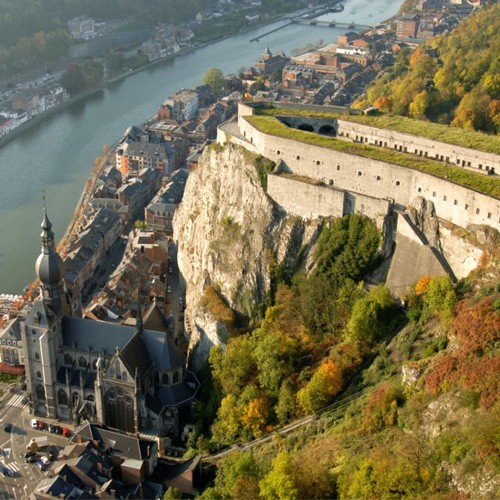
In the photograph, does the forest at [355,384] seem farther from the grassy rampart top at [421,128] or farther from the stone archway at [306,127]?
the stone archway at [306,127]

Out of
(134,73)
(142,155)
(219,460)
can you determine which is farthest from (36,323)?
(134,73)

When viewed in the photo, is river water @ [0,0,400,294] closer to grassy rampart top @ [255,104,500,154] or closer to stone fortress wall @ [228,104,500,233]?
stone fortress wall @ [228,104,500,233]

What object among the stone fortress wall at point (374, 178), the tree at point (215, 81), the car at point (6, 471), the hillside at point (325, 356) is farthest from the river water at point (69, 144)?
the stone fortress wall at point (374, 178)

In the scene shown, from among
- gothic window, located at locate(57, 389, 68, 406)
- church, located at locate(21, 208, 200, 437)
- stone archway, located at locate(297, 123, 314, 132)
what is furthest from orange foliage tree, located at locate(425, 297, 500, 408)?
stone archway, located at locate(297, 123, 314, 132)

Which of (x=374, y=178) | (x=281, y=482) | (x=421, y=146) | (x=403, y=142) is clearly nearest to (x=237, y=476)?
(x=281, y=482)

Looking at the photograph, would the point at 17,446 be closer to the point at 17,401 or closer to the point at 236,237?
the point at 17,401

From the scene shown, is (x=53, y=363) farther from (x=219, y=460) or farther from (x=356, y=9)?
(x=356, y=9)
